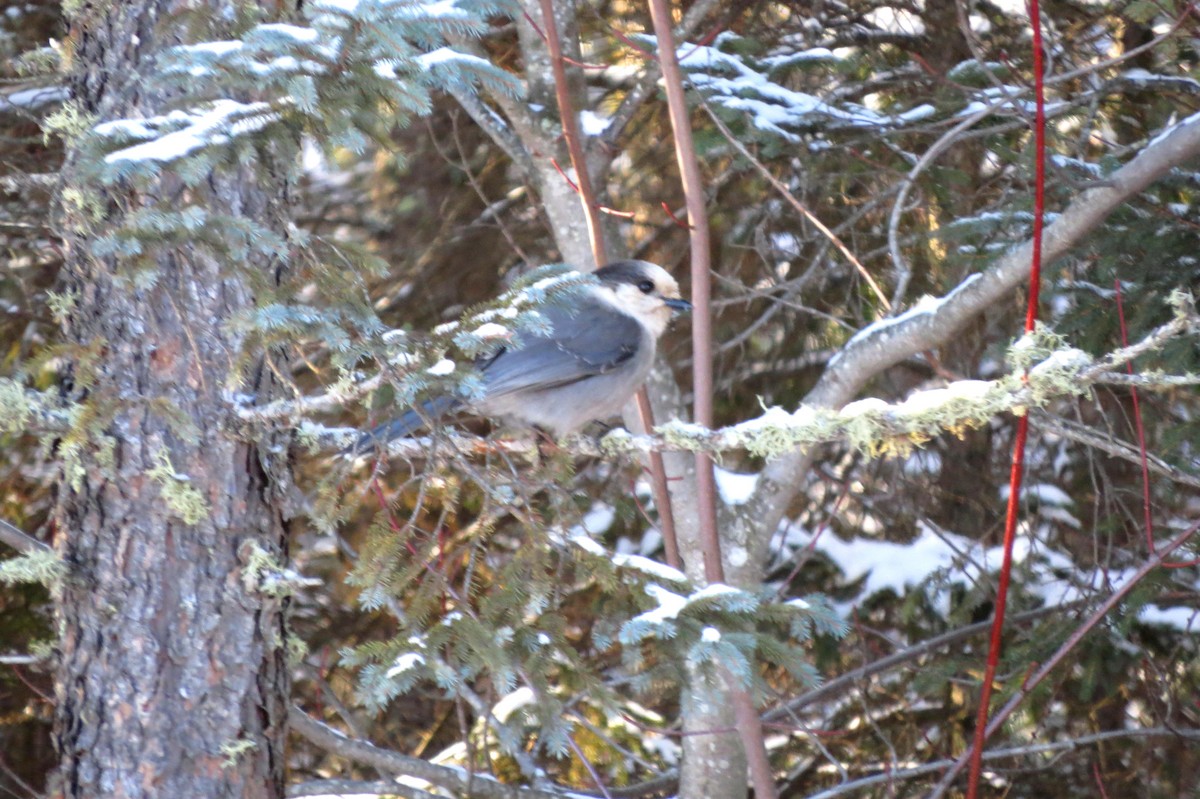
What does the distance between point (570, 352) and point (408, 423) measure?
3.13ft

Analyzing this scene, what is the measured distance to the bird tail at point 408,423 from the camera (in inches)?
102

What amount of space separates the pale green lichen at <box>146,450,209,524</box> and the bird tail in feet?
1.21

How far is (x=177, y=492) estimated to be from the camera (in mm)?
2918

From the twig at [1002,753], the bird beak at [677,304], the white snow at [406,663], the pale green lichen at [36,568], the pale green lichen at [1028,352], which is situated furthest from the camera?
the bird beak at [677,304]

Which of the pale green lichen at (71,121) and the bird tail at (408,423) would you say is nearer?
the bird tail at (408,423)

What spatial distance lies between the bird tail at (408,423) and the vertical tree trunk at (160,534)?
12.9 inches

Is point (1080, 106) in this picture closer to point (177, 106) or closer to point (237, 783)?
point (177, 106)

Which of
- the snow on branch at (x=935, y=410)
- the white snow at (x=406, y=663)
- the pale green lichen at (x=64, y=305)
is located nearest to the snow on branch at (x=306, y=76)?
the pale green lichen at (x=64, y=305)

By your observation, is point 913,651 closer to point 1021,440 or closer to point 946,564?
point 946,564

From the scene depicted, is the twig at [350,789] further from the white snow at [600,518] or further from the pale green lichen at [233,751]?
the white snow at [600,518]

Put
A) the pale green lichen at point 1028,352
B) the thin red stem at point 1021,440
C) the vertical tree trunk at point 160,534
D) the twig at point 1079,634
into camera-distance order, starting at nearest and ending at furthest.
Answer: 1. the pale green lichen at point 1028,352
2. the vertical tree trunk at point 160,534
3. the thin red stem at point 1021,440
4. the twig at point 1079,634

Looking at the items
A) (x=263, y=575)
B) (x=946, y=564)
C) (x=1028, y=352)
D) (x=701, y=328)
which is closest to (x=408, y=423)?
(x=263, y=575)

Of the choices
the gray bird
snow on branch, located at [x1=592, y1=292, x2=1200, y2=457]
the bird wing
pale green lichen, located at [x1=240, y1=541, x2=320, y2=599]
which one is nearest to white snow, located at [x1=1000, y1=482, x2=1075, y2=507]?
the gray bird

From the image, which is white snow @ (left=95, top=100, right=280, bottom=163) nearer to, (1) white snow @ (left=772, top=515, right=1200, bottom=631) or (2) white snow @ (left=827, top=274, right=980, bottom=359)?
(2) white snow @ (left=827, top=274, right=980, bottom=359)
